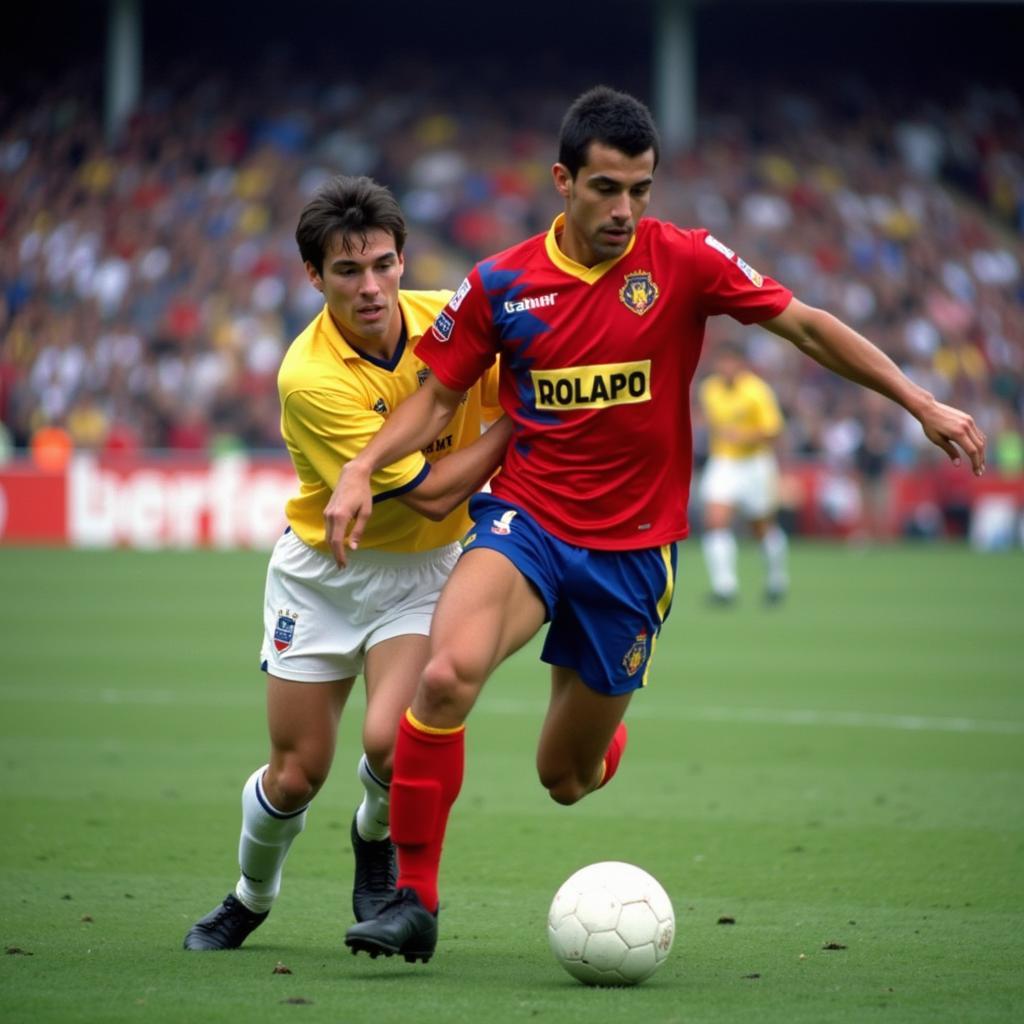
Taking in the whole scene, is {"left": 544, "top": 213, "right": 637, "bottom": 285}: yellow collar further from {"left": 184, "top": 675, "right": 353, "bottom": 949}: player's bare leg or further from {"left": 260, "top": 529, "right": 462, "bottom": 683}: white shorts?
{"left": 184, "top": 675, "right": 353, "bottom": 949}: player's bare leg

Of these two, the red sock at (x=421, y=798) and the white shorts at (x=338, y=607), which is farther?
the white shorts at (x=338, y=607)

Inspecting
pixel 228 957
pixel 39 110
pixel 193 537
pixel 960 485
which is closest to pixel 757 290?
pixel 228 957

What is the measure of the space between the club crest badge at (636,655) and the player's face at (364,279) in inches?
49.7

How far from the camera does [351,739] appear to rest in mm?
10086

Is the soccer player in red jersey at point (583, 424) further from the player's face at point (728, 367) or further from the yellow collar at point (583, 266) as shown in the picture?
the player's face at point (728, 367)

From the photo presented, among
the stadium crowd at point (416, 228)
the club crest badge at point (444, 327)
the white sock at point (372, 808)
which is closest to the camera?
the club crest badge at point (444, 327)

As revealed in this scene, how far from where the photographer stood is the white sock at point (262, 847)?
5.43 m

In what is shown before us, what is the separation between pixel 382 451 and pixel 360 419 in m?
0.23

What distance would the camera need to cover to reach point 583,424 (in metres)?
5.32

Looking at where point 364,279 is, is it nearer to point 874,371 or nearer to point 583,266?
point 583,266

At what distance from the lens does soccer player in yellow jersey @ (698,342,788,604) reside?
59.0 ft

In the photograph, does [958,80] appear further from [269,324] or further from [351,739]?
[351,739]

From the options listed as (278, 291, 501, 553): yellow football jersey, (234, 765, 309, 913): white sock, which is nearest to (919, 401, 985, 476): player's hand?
(278, 291, 501, 553): yellow football jersey

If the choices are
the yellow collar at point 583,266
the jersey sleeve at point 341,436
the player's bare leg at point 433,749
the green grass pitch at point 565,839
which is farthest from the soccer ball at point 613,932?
the yellow collar at point 583,266
